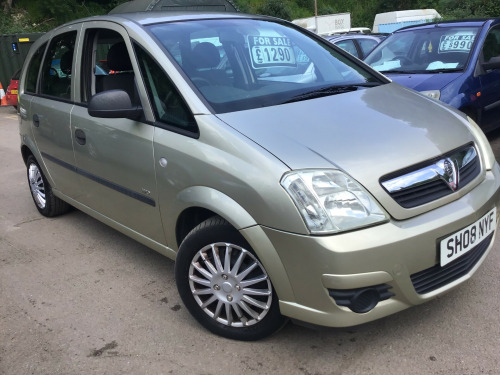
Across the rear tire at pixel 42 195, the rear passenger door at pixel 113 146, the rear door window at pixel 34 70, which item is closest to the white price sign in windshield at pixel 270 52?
the rear passenger door at pixel 113 146

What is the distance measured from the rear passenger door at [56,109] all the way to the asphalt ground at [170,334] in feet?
2.53

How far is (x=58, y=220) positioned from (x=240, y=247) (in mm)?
2863

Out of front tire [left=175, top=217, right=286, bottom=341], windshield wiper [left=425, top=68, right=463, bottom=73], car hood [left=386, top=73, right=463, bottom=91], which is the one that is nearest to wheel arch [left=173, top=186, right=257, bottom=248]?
front tire [left=175, top=217, right=286, bottom=341]

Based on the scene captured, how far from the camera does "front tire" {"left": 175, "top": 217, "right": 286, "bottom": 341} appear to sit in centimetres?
243

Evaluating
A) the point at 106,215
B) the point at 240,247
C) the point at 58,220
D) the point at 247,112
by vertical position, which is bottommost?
the point at 58,220

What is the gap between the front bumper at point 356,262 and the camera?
2088 mm

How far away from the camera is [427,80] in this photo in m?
5.09

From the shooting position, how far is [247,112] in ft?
8.41

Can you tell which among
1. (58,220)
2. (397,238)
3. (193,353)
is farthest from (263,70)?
(58,220)

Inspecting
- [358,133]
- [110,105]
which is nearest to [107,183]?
[110,105]

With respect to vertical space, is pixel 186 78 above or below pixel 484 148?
above

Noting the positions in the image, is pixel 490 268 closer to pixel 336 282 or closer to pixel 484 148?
pixel 484 148

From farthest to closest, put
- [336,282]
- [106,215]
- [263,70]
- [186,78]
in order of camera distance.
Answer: [106,215] < [263,70] < [186,78] < [336,282]

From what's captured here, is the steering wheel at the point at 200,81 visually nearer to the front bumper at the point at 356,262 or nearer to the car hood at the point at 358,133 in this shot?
the car hood at the point at 358,133
